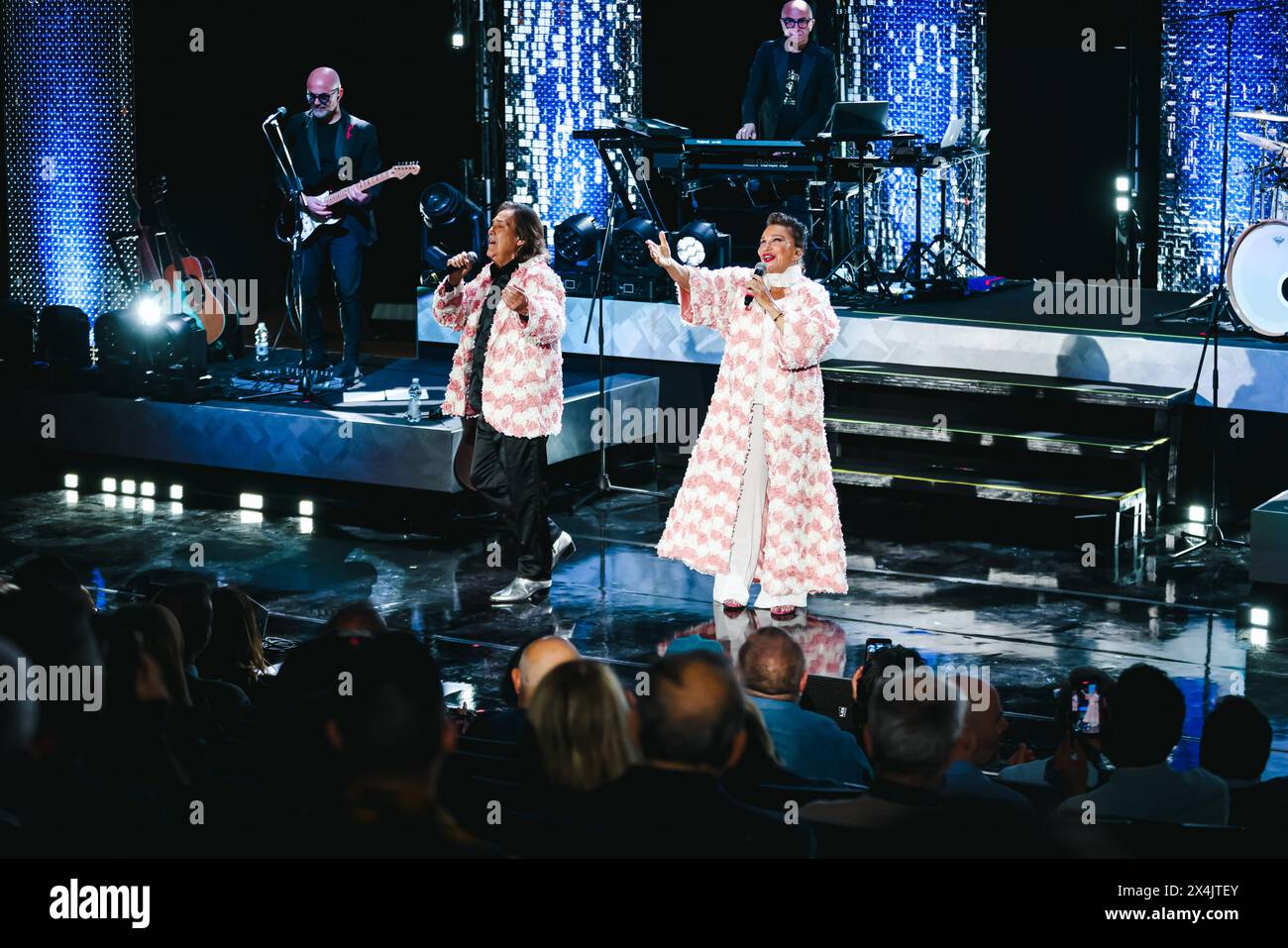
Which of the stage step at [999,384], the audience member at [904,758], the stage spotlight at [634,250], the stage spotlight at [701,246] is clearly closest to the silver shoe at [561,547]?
the stage step at [999,384]

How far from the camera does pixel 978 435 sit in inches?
337

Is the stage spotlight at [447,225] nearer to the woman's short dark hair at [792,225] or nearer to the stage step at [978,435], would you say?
the stage step at [978,435]

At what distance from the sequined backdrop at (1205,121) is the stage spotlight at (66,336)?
5.99 metres

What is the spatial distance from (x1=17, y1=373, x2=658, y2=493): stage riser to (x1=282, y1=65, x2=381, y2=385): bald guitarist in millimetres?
534

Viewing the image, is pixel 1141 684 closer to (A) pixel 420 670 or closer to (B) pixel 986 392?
(A) pixel 420 670

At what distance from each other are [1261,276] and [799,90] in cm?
314

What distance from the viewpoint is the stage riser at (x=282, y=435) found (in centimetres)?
843

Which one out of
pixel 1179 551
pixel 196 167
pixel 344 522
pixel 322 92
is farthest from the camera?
pixel 196 167

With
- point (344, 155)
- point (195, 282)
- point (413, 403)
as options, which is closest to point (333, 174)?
point (344, 155)

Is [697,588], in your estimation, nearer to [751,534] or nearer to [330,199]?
[751,534]

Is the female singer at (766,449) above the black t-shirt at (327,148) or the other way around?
the other way around

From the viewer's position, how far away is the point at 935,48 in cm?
1139

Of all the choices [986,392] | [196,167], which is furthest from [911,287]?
[196,167]
